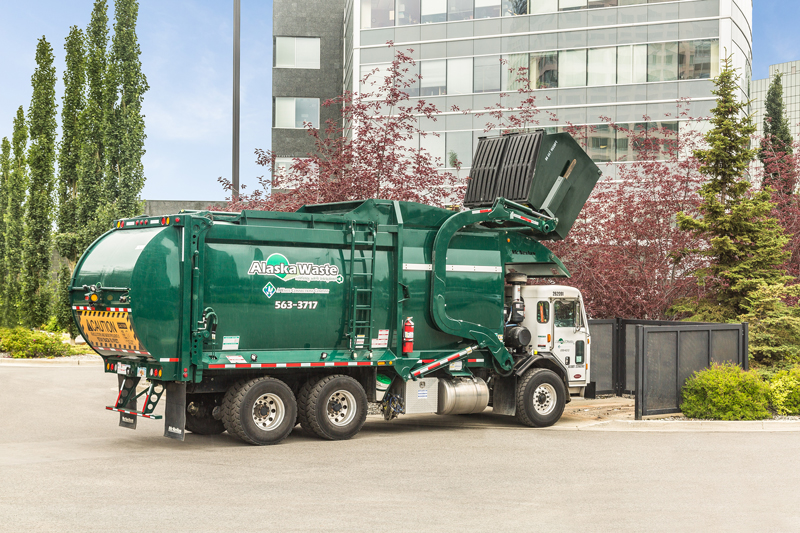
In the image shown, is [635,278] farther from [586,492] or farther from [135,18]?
[135,18]

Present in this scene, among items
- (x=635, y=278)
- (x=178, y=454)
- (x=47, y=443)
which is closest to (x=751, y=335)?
(x=635, y=278)

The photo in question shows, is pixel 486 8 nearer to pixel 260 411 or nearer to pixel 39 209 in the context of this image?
pixel 39 209

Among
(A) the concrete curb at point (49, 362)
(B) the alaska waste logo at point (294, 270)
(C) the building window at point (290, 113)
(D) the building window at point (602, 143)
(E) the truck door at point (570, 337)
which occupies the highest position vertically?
(C) the building window at point (290, 113)

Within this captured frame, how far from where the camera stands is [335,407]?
1235cm

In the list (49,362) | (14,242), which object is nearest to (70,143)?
(14,242)

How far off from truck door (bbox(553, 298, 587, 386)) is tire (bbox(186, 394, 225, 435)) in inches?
222

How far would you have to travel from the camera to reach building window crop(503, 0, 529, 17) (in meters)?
41.4

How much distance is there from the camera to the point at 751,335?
17.2m

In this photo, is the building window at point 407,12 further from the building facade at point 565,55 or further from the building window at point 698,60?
the building window at point 698,60

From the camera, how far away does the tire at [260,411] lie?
1143cm

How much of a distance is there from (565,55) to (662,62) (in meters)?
4.39

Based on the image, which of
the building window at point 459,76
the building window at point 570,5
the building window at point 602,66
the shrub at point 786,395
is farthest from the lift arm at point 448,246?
the building window at point 570,5

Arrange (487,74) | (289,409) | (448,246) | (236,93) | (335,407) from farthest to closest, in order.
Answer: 1. (487,74)
2. (236,93)
3. (448,246)
4. (335,407)
5. (289,409)

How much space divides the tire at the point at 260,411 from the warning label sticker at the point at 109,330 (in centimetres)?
143
